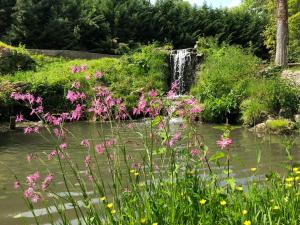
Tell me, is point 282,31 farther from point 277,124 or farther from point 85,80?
point 85,80

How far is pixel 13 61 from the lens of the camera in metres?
19.4

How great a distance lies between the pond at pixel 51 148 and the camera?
19.6 ft

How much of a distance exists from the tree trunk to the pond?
5.25m

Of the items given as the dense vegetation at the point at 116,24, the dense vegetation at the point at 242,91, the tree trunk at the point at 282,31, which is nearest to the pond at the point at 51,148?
the dense vegetation at the point at 242,91

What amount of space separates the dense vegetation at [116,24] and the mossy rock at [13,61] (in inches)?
225

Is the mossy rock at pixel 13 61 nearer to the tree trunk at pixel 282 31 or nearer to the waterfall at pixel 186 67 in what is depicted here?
the waterfall at pixel 186 67

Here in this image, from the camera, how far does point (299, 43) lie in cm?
2666

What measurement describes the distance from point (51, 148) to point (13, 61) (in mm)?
9693

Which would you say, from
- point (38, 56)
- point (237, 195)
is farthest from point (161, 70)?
point (237, 195)

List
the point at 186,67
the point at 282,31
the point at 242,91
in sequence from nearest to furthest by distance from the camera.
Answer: the point at 242,91, the point at 282,31, the point at 186,67

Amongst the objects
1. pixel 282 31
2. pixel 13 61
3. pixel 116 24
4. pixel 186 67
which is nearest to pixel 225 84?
pixel 282 31

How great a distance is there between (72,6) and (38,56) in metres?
6.08

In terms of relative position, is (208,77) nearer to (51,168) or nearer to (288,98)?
(288,98)

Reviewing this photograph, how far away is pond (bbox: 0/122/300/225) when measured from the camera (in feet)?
19.6
